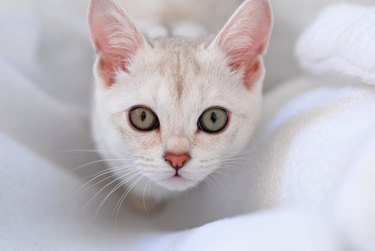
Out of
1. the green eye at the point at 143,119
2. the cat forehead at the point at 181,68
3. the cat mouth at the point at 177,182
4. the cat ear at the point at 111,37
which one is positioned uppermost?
the cat ear at the point at 111,37

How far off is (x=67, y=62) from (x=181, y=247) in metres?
0.88

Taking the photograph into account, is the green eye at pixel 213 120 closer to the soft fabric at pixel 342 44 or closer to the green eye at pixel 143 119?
the green eye at pixel 143 119

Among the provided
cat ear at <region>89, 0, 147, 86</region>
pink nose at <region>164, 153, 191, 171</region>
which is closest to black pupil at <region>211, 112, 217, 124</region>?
pink nose at <region>164, 153, 191, 171</region>

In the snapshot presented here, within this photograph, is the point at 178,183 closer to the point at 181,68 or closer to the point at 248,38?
the point at 181,68

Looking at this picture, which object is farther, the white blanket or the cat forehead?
the cat forehead

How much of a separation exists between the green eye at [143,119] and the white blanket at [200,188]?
210mm

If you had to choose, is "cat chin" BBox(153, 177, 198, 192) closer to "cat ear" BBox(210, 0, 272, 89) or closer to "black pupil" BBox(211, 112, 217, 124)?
"black pupil" BBox(211, 112, 217, 124)

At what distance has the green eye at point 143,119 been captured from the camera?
942 millimetres

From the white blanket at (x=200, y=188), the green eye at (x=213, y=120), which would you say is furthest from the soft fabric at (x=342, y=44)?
the green eye at (x=213, y=120)

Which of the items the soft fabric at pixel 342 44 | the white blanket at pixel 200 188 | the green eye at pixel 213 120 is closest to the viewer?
the white blanket at pixel 200 188

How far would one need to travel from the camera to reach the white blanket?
642 millimetres

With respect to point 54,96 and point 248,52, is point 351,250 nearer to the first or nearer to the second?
point 248,52

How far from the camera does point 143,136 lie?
0.94 metres

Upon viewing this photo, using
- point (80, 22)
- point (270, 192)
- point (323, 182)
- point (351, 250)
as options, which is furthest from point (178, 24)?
point (351, 250)
